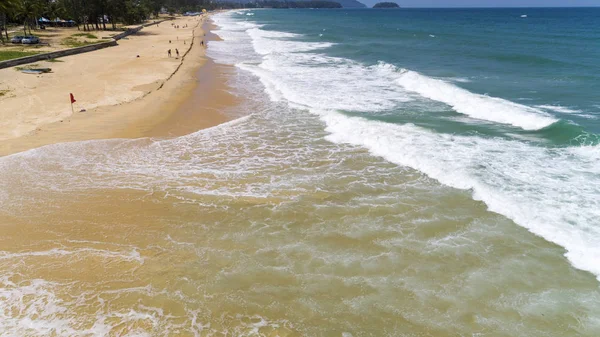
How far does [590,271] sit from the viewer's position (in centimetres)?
891

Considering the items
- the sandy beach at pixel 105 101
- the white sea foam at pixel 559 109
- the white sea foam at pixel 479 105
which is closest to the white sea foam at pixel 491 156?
the white sea foam at pixel 479 105

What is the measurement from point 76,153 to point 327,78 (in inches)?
801

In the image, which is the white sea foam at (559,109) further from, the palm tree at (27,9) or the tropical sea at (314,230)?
the palm tree at (27,9)

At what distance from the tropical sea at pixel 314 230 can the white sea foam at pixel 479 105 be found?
185mm

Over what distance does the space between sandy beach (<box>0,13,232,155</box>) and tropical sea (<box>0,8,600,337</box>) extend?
1.92 metres

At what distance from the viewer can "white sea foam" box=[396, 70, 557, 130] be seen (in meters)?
19.2

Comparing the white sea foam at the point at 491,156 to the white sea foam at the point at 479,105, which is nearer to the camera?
the white sea foam at the point at 491,156

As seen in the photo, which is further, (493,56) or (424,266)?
(493,56)

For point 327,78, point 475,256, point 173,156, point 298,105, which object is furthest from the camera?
point 327,78

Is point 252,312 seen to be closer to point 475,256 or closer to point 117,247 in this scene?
point 117,247

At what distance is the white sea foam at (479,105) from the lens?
19.2m

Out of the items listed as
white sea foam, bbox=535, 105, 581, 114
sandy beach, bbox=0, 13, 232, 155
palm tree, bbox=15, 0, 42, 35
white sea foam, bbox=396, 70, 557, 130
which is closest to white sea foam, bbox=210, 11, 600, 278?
white sea foam, bbox=396, 70, 557, 130

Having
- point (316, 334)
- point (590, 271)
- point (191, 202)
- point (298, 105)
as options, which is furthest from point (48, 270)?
point (298, 105)

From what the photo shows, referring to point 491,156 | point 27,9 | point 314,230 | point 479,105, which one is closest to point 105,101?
point 314,230
